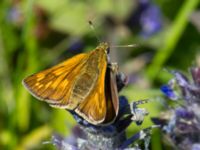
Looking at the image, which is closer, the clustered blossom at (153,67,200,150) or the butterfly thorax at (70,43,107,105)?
the butterfly thorax at (70,43,107,105)

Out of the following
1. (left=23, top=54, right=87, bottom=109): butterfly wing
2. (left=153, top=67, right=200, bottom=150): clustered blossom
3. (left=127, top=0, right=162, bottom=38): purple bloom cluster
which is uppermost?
(left=23, top=54, right=87, bottom=109): butterfly wing

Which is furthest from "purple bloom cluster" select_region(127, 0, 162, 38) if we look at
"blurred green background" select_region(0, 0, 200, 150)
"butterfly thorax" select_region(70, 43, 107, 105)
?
"butterfly thorax" select_region(70, 43, 107, 105)

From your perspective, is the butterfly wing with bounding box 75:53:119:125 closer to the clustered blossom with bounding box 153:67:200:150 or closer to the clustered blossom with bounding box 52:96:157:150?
the clustered blossom with bounding box 52:96:157:150

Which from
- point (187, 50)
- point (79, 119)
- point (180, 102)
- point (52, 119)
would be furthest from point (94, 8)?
point (79, 119)

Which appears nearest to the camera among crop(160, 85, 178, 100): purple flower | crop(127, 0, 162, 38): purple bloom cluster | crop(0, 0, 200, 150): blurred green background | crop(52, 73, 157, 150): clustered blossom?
crop(52, 73, 157, 150): clustered blossom

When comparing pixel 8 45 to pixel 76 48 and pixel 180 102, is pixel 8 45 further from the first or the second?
pixel 180 102
